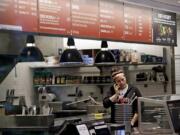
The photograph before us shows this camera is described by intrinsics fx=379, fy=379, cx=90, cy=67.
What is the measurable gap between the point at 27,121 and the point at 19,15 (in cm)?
107

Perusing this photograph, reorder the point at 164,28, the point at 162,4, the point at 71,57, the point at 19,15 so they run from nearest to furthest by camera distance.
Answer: the point at 19,15 < the point at 71,57 < the point at 162,4 < the point at 164,28

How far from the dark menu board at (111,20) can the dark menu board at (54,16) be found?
0.60m

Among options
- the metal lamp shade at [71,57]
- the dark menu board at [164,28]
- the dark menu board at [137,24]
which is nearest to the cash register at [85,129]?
the metal lamp shade at [71,57]

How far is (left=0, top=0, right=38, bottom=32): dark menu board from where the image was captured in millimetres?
3465

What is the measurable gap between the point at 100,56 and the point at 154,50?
3.22 meters

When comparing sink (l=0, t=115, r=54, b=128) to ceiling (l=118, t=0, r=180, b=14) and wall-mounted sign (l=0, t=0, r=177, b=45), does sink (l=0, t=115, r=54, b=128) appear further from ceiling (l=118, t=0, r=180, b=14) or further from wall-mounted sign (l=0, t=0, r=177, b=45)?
ceiling (l=118, t=0, r=180, b=14)

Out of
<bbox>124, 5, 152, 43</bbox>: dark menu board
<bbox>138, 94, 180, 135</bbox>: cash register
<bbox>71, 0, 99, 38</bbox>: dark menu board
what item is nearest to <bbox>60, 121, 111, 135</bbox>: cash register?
<bbox>138, 94, 180, 135</bbox>: cash register

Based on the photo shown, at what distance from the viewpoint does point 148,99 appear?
3.21 metres

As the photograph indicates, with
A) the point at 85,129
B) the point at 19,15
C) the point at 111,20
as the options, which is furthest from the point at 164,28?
the point at 85,129

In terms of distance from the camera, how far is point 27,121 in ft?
12.6

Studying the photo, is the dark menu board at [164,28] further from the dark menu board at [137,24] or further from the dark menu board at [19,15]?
the dark menu board at [19,15]

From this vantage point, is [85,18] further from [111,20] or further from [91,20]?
[111,20]

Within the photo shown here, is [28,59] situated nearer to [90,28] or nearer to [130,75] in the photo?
[90,28]

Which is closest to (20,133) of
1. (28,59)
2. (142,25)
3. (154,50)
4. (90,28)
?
(28,59)
